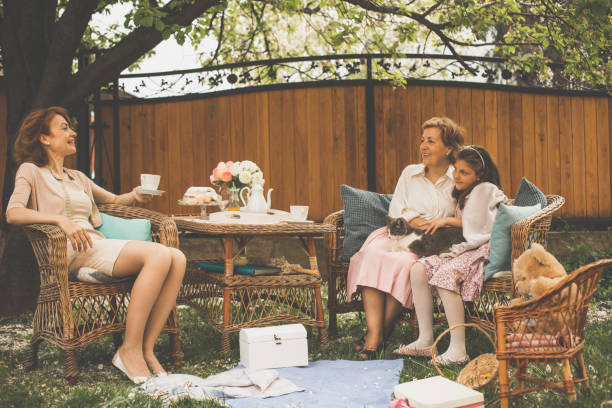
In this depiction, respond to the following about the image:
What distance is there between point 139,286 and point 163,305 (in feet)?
0.65

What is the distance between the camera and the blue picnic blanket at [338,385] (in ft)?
8.19

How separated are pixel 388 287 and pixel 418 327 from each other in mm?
339

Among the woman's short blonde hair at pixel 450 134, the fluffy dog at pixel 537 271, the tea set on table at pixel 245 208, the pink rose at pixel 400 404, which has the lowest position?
the pink rose at pixel 400 404

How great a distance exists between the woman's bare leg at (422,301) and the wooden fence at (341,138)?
284 cm

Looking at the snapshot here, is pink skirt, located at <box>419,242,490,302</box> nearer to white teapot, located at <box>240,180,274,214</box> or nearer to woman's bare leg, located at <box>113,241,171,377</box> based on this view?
white teapot, located at <box>240,180,274,214</box>

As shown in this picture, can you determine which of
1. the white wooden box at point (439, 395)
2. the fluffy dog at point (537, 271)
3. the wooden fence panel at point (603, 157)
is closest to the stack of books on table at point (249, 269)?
the white wooden box at point (439, 395)

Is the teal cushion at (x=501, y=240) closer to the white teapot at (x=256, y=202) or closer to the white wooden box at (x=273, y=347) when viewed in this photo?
the white wooden box at (x=273, y=347)

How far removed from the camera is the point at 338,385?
9.04ft

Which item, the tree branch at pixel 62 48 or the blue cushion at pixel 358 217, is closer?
the blue cushion at pixel 358 217

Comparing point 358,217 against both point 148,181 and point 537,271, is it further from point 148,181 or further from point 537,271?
point 537,271

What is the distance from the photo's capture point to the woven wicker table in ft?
10.8

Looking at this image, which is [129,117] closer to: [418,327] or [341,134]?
[341,134]

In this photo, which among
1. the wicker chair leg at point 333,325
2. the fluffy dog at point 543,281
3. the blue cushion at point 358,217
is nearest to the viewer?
the fluffy dog at point 543,281

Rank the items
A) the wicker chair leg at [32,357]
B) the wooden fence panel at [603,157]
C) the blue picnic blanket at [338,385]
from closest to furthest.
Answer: the blue picnic blanket at [338,385]
the wicker chair leg at [32,357]
the wooden fence panel at [603,157]
